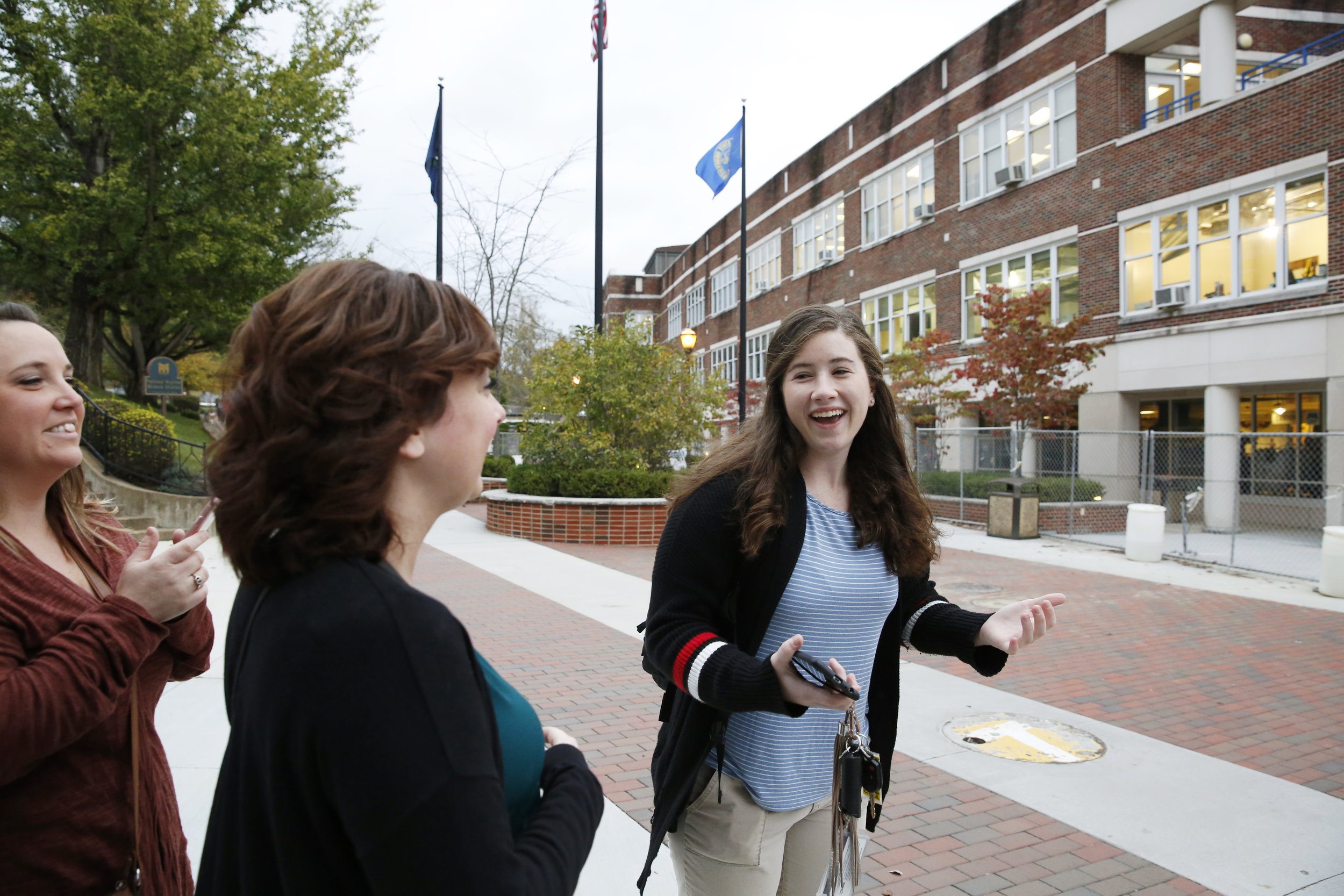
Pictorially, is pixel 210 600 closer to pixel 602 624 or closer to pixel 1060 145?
pixel 602 624

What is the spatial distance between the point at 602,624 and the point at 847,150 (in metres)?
24.9

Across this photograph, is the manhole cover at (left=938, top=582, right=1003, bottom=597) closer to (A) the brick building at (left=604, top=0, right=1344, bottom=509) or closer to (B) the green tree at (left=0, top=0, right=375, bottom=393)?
(A) the brick building at (left=604, top=0, right=1344, bottom=509)

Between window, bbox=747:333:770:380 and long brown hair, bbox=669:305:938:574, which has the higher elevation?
window, bbox=747:333:770:380

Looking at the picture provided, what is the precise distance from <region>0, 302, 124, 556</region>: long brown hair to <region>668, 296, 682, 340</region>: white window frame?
161 feet

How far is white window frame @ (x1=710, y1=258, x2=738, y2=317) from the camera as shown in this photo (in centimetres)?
4050

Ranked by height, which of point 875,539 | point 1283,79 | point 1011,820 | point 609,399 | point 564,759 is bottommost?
point 1011,820

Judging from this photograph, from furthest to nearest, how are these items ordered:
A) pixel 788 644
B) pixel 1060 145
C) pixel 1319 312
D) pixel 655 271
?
pixel 655 271, pixel 1060 145, pixel 1319 312, pixel 788 644

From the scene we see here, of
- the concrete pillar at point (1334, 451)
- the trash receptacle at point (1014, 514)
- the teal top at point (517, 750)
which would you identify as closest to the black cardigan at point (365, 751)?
the teal top at point (517, 750)

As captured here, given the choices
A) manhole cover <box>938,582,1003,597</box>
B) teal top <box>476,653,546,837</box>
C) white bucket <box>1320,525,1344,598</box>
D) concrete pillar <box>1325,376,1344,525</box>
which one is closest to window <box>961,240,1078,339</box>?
concrete pillar <box>1325,376,1344,525</box>

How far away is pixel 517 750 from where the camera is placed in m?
1.27

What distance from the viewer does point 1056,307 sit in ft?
65.8

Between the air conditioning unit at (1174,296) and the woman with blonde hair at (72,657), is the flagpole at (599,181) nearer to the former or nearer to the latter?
the air conditioning unit at (1174,296)

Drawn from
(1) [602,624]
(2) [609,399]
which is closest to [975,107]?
(2) [609,399]

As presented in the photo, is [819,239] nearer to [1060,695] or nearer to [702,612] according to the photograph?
[1060,695]
